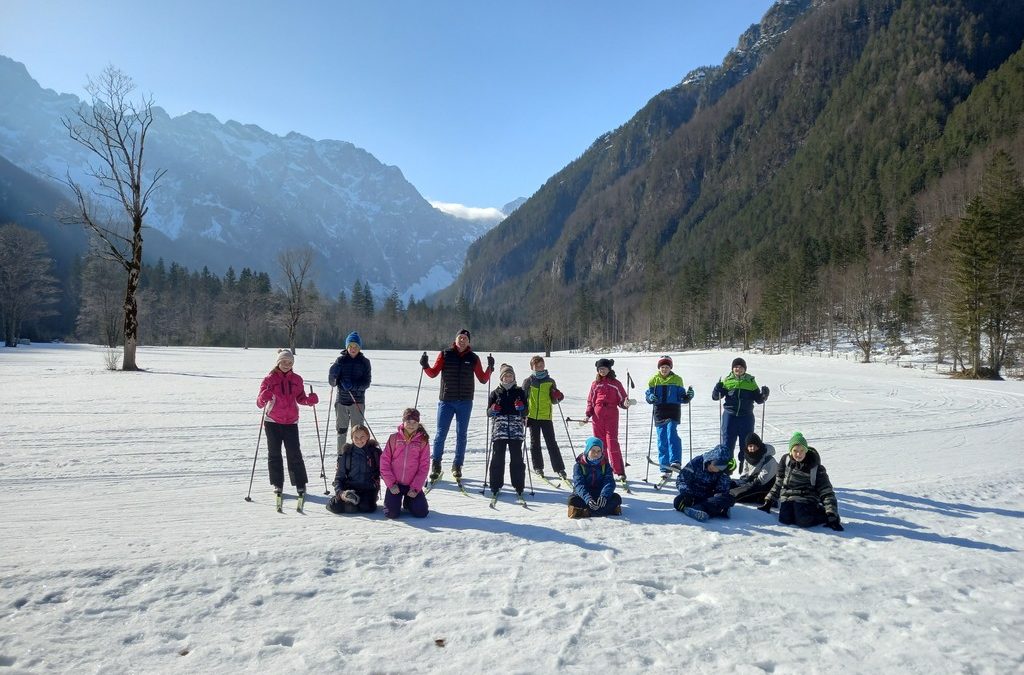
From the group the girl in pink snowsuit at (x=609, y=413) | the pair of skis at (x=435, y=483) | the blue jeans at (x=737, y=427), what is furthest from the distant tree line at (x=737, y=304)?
the blue jeans at (x=737, y=427)

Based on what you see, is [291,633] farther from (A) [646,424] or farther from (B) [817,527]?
(A) [646,424]

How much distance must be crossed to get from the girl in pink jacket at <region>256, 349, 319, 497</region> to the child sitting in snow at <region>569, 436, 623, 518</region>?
10.8 ft

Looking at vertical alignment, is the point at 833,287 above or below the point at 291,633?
above

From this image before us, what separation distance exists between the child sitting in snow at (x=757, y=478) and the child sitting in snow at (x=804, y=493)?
0.25 m

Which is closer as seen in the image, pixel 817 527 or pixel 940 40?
pixel 817 527

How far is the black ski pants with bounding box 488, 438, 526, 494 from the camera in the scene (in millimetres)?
6496

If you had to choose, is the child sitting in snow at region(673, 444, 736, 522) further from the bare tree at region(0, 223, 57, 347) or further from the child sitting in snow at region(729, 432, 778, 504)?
the bare tree at region(0, 223, 57, 347)

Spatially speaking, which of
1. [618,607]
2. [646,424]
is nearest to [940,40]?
[646,424]

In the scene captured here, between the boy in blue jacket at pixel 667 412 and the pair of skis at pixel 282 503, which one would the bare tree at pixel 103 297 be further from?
the boy in blue jacket at pixel 667 412

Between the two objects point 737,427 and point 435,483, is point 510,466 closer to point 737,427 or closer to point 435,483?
point 435,483

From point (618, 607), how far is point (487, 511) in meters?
2.46

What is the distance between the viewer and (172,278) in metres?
86.2

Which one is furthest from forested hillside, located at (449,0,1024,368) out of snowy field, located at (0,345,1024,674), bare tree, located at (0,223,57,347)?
bare tree, located at (0,223,57,347)

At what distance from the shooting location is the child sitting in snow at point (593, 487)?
19.5 ft
